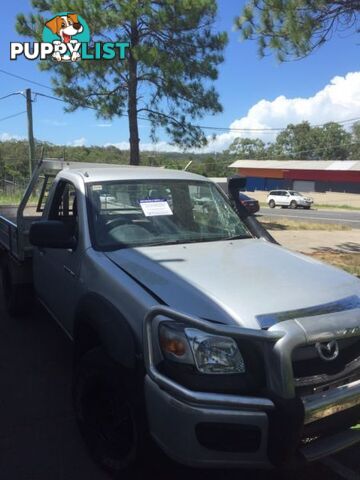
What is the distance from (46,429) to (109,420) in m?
0.82

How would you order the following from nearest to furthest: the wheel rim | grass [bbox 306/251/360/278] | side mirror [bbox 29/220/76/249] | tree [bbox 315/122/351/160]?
the wheel rim < side mirror [bbox 29/220/76/249] < grass [bbox 306/251/360/278] < tree [bbox 315/122/351/160]

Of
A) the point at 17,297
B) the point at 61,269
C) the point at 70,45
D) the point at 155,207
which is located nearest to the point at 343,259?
the point at 17,297

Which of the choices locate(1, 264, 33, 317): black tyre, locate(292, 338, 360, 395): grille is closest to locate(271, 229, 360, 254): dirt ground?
locate(1, 264, 33, 317): black tyre

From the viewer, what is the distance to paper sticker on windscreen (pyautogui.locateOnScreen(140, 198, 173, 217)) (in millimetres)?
3717

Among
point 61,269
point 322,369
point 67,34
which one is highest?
point 67,34

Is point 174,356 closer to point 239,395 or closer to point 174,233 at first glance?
point 239,395

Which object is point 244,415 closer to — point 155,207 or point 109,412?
point 109,412

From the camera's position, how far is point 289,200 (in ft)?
134

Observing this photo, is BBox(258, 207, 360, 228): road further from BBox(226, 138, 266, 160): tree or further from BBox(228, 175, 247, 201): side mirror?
BBox(226, 138, 266, 160): tree

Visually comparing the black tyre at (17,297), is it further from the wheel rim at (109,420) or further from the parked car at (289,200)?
the parked car at (289,200)

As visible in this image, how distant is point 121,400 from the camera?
255 centimetres

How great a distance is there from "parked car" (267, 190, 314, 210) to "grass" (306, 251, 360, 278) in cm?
2902

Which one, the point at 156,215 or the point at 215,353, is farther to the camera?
the point at 156,215

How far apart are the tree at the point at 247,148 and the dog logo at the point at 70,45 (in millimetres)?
108345
